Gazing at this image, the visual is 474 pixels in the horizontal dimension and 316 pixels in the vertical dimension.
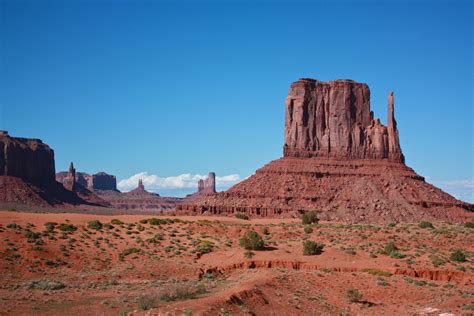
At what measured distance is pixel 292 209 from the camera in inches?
3413

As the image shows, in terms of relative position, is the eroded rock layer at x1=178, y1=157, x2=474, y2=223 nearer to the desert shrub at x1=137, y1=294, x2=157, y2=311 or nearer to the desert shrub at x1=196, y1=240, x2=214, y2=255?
the desert shrub at x1=196, y1=240, x2=214, y2=255

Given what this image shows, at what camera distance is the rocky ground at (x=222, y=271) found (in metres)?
25.5

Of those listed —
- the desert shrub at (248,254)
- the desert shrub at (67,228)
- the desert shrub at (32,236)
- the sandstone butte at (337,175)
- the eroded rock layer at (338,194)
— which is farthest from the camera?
the sandstone butte at (337,175)

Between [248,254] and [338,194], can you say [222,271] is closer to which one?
[248,254]

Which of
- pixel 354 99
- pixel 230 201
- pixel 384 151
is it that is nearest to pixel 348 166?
pixel 384 151

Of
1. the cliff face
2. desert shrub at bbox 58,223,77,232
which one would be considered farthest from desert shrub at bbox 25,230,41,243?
the cliff face

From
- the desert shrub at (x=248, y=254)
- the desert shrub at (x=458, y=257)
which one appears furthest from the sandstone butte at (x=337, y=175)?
the desert shrub at (x=248, y=254)

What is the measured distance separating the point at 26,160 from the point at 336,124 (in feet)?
272

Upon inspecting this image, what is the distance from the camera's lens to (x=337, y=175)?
97.2 m

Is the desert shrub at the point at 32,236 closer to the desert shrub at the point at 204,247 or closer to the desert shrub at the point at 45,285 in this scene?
the desert shrub at the point at 45,285

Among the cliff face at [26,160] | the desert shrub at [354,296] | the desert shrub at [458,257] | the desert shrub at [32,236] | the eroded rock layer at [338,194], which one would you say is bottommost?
the desert shrub at [354,296]

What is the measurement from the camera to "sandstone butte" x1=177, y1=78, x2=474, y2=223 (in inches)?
3408

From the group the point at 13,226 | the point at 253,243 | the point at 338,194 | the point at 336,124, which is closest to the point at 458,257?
the point at 253,243

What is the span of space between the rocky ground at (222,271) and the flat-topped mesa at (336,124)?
170 feet
